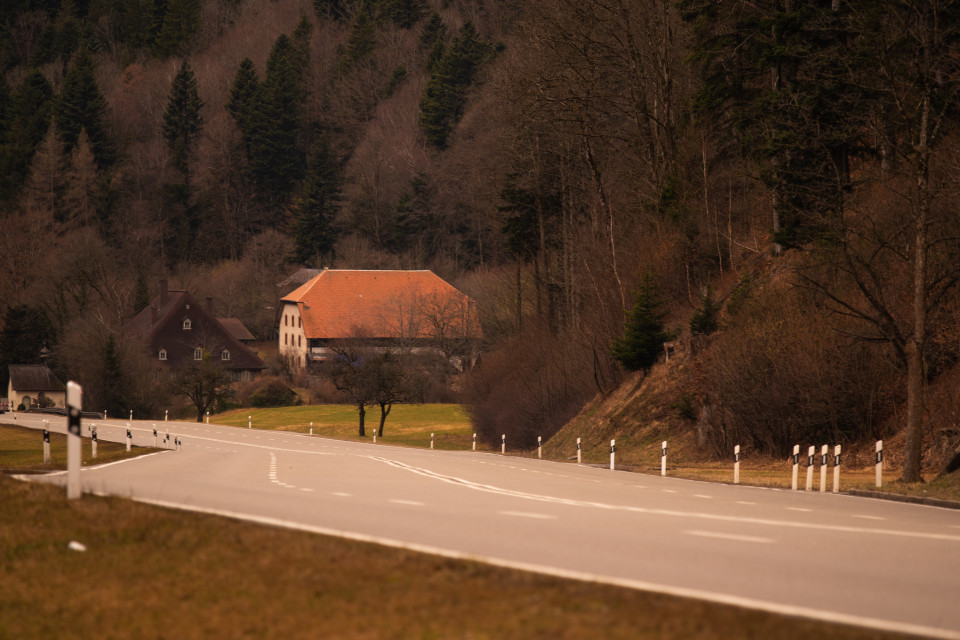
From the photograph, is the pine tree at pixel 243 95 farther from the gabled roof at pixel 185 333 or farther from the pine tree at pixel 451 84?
the gabled roof at pixel 185 333

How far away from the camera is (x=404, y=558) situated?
30.0ft

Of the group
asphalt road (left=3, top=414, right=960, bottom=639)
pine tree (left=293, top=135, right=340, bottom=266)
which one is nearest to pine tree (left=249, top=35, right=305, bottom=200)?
pine tree (left=293, top=135, right=340, bottom=266)

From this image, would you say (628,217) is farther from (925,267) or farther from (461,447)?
(925,267)

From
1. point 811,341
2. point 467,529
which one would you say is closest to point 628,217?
point 811,341

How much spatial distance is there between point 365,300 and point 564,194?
55.9 metres

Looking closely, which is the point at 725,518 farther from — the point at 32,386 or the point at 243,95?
the point at 243,95

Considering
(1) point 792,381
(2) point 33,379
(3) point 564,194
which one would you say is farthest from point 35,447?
(2) point 33,379

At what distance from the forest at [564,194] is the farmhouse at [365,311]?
24.6 feet

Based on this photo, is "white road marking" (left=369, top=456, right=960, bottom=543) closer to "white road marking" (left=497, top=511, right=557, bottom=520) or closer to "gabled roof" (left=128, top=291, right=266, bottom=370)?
"white road marking" (left=497, top=511, right=557, bottom=520)

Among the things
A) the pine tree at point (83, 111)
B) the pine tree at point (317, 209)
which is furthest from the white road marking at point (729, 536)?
the pine tree at point (83, 111)

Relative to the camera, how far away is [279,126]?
412 feet

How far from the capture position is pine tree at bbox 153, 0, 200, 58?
151125 millimetres

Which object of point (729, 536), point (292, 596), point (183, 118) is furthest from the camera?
point (183, 118)

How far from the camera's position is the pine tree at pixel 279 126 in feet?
410
